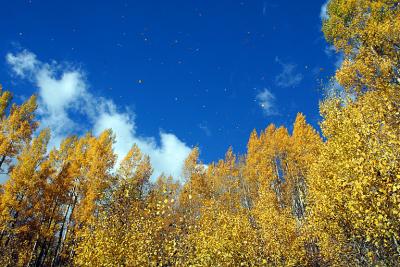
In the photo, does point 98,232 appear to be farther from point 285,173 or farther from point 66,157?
point 285,173

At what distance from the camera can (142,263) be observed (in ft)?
44.0

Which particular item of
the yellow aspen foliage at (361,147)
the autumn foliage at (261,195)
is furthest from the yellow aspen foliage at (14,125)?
the yellow aspen foliage at (361,147)

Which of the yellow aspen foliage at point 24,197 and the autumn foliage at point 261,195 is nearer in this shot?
the autumn foliage at point 261,195

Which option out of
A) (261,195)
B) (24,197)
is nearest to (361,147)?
(261,195)

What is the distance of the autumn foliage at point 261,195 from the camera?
10938mm

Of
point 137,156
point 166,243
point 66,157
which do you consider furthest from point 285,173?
point 166,243

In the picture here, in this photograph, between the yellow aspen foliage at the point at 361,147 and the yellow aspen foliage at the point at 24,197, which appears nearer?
the yellow aspen foliage at the point at 361,147

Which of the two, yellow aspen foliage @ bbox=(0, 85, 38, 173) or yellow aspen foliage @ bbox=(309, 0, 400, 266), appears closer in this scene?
yellow aspen foliage @ bbox=(309, 0, 400, 266)

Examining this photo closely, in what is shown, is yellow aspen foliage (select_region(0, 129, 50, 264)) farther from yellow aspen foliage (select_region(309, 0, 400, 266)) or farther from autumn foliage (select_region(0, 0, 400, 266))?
yellow aspen foliage (select_region(309, 0, 400, 266))

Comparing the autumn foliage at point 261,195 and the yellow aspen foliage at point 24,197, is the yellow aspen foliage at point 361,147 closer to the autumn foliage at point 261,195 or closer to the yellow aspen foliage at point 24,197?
the autumn foliage at point 261,195

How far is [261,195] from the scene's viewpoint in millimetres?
26859

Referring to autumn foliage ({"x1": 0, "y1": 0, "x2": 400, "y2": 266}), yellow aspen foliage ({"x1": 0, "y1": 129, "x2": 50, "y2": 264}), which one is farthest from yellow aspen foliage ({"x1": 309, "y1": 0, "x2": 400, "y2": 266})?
yellow aspen foliage ({"x1": 0, "y1": 129, "x2": 50, "y2": 264})

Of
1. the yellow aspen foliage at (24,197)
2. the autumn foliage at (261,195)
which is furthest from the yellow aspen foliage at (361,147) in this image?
the yellow aspen foliage at (24,197)

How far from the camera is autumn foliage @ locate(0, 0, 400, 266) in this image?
10.9 m
